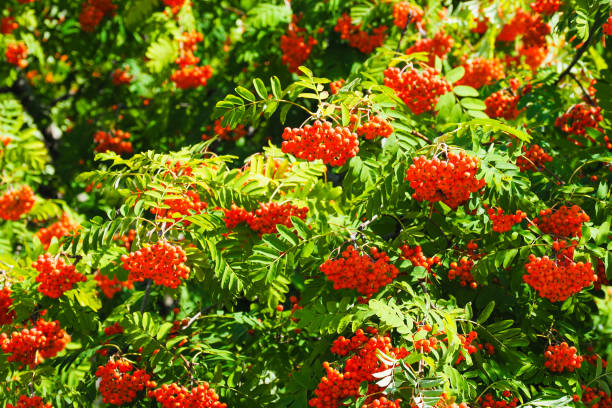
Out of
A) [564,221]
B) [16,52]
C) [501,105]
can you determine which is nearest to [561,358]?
[564,221]

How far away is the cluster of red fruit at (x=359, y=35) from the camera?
5.34 meters

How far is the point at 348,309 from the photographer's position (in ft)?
10.5

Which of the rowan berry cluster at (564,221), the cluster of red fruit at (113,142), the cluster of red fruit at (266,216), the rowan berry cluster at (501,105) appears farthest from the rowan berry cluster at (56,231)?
the rowan berry cluster at (564,221)

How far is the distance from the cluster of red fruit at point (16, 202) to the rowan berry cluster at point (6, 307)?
190cm

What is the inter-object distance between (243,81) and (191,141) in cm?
79

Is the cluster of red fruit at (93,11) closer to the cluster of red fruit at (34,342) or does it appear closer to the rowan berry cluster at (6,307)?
the rowan berry cluster at (6,307)

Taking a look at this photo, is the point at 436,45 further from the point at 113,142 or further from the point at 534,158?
the point at 113,142

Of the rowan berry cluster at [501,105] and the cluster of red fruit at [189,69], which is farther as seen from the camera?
the cluster of red fruit at [189,69]

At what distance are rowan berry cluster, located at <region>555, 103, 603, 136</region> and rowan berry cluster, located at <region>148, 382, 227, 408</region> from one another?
9.75 ft

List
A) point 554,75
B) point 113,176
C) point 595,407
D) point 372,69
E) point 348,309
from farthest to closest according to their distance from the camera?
point 554,75, point 372,69, point 113,176, point 595,407, point 348,309

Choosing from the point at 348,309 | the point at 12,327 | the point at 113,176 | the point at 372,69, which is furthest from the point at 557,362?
the point at 12,327

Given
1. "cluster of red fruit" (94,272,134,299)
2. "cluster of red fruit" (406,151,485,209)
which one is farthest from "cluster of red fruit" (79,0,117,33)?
"cluster of red fruit" (406,151,485,209)

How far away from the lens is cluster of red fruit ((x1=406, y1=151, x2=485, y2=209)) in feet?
9.97

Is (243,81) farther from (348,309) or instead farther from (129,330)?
(348,309)
